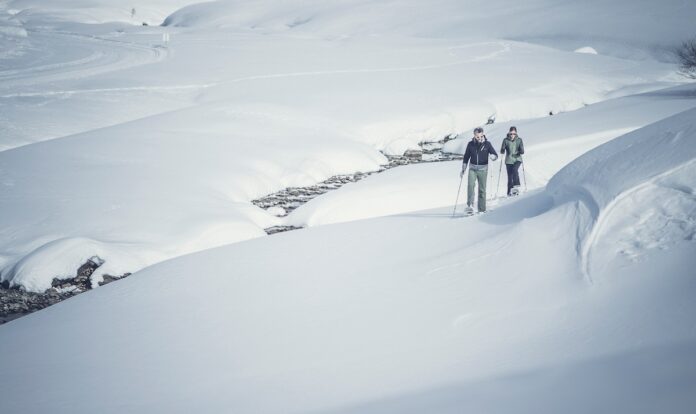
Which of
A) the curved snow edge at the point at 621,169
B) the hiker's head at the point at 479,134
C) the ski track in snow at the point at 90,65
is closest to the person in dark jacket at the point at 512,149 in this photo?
the hiker's head at the point at 479,134

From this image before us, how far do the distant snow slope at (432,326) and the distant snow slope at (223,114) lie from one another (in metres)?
2.86

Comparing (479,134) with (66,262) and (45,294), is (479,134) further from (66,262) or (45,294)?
(45,294)

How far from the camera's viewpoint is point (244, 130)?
1764cm

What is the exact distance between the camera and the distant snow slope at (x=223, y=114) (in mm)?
10664

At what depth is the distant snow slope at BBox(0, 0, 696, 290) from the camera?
1066 centimetres

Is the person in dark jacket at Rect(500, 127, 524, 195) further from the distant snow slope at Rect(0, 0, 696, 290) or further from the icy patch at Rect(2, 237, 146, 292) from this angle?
the icy patch at Rect(2, 237, 146, 292)

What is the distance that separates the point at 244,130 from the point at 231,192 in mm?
5093

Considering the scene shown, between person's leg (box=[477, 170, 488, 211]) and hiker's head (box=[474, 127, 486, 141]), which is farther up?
hiker's head (box=[474, 127, 486, 141])

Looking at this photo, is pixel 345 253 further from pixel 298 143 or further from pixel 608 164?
pixel 298 143

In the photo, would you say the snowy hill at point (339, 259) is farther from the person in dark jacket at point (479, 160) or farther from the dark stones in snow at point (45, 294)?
the person in dark jacket at point (479, 160)

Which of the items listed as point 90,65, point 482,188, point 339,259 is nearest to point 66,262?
point 339,259

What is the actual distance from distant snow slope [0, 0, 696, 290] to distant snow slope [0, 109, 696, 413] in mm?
2858

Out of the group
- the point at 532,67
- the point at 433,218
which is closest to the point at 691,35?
the point at 532,67

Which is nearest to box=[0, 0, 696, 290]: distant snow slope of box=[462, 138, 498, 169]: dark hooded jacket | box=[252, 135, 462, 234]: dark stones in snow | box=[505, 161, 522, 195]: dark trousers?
box=[252, 135, 462, 234]: dark stones in snow
